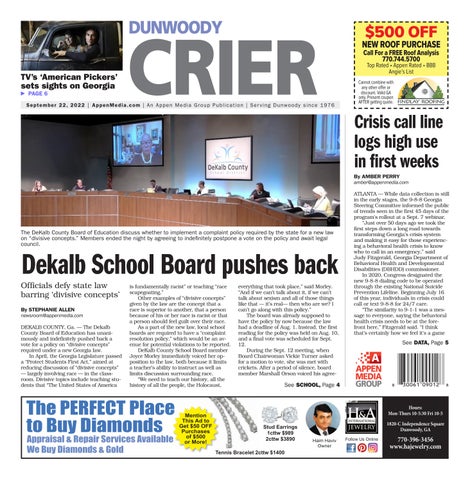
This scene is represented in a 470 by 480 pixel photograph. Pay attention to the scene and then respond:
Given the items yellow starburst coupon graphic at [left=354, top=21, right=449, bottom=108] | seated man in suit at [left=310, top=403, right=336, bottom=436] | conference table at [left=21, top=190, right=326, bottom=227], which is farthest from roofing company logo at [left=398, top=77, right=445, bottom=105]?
conference table at [left=21, top=190, right=326, bottom=227]

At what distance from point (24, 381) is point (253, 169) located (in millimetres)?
8339

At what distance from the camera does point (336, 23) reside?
3.63m

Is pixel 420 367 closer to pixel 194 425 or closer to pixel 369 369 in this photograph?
pixel 369 369

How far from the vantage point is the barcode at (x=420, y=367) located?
3.66m

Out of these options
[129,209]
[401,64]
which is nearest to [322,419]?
[401,64]

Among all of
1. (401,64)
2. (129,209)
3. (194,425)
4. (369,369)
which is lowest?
(194,425)

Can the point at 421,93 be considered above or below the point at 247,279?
above

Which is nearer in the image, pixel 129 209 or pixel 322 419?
pixel 322 419

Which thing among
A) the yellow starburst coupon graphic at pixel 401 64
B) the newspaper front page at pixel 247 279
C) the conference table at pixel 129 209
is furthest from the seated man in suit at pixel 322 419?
the conference table at pixel 129 209

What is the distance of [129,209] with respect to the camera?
1060 centimetres

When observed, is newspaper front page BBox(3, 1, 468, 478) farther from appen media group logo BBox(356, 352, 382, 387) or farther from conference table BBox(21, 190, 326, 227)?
conference table BBox(21, 190, 326, 227)

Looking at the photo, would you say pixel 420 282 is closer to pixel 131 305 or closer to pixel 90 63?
pixel 131 305

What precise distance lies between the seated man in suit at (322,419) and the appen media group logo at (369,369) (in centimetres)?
26

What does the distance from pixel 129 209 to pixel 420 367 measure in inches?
305
